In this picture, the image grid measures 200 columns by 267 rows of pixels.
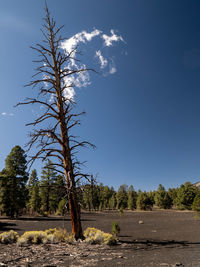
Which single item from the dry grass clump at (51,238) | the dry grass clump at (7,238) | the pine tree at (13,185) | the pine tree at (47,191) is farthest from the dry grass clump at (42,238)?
the pine tree at (47,191)

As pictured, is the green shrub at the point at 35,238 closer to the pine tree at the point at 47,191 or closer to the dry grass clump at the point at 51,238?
the dry grass clump at the point at 51,238

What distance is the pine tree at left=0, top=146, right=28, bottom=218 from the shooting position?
87.0ft

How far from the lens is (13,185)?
27.1 meters

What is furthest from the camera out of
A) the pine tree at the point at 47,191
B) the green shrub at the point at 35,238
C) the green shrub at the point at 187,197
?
the green shrub at the point at 187,197

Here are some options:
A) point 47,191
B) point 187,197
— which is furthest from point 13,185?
point 187,197

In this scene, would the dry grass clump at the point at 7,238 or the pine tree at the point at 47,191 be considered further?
the pine tree at the point at 47,191

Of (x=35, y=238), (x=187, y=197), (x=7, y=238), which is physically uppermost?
(x=35, y=238)

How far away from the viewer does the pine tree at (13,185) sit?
87.0 feet

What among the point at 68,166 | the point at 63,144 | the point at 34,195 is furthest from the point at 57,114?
the point at 34,195

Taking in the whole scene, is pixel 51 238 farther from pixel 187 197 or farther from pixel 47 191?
pixel 187 197

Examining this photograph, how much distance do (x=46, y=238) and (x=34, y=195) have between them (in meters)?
34.4

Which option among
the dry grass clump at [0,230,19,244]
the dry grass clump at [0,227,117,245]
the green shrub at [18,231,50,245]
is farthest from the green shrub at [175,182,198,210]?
the dry grass clump at [0,230,19,244]

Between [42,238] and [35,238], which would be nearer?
[35,238]

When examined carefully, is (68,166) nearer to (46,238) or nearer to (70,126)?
(70,126)
